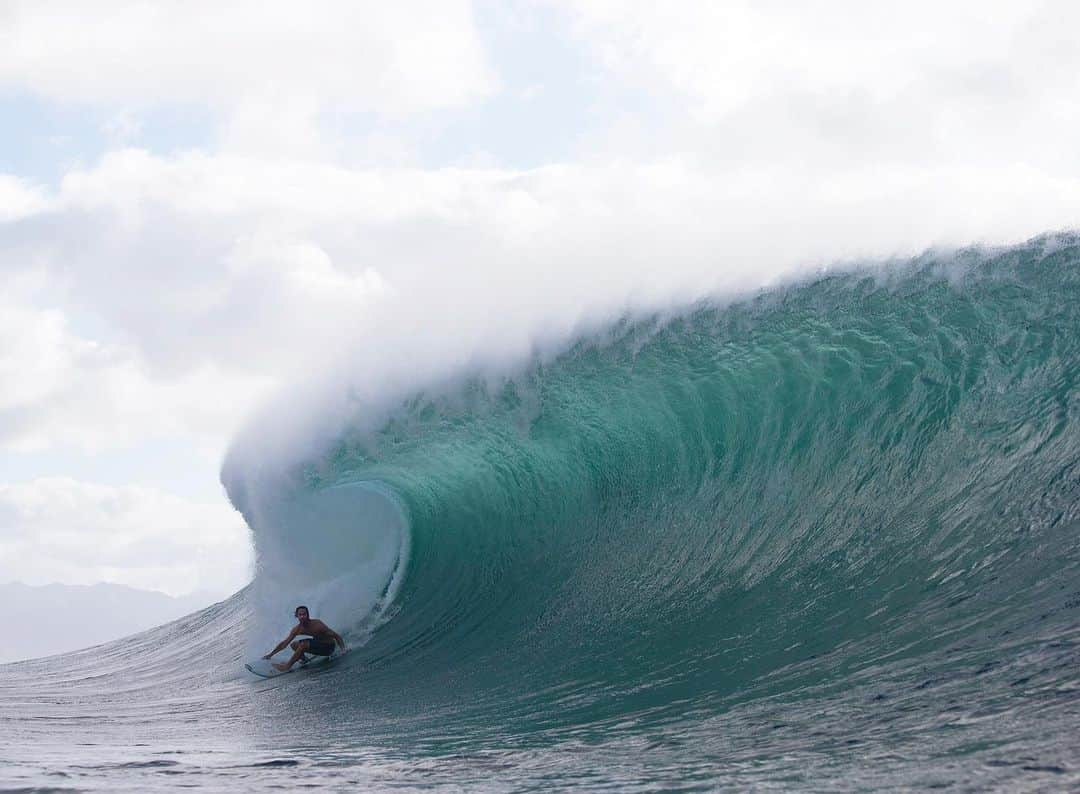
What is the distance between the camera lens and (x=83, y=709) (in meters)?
9.27

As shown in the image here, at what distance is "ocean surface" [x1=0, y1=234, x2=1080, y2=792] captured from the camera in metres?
4.92

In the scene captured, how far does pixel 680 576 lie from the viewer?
29.2 feet

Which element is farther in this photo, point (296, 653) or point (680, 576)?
point (296, 653)

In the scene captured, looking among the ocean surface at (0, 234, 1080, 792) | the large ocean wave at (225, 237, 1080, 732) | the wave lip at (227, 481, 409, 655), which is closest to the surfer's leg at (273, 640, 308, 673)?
the ocean surface at (0, 234, 1080, 792)

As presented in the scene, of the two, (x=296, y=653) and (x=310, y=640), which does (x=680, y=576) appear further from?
(x=296, y=653)

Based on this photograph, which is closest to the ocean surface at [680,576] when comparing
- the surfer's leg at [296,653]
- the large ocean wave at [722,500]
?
the large ocean wave at [722,500]

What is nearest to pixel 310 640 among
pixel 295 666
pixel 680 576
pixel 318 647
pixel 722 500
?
pixel 318 647

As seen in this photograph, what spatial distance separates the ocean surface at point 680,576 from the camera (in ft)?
16.1

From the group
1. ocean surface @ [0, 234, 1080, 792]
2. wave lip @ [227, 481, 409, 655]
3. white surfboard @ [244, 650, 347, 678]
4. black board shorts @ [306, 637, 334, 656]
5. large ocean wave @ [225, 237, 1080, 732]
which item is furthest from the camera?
wave lip @ [227, 481, 409, 655]

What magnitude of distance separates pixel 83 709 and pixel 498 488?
15.5 feet

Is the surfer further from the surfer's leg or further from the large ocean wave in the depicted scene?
the large ocean wave

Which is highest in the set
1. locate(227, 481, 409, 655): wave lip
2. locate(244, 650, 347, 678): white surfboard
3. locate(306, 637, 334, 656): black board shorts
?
locate(227, 481, 409, 655): wave lip

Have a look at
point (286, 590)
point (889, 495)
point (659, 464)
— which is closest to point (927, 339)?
point (889, 495)

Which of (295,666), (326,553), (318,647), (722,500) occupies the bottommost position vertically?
(295,666)
